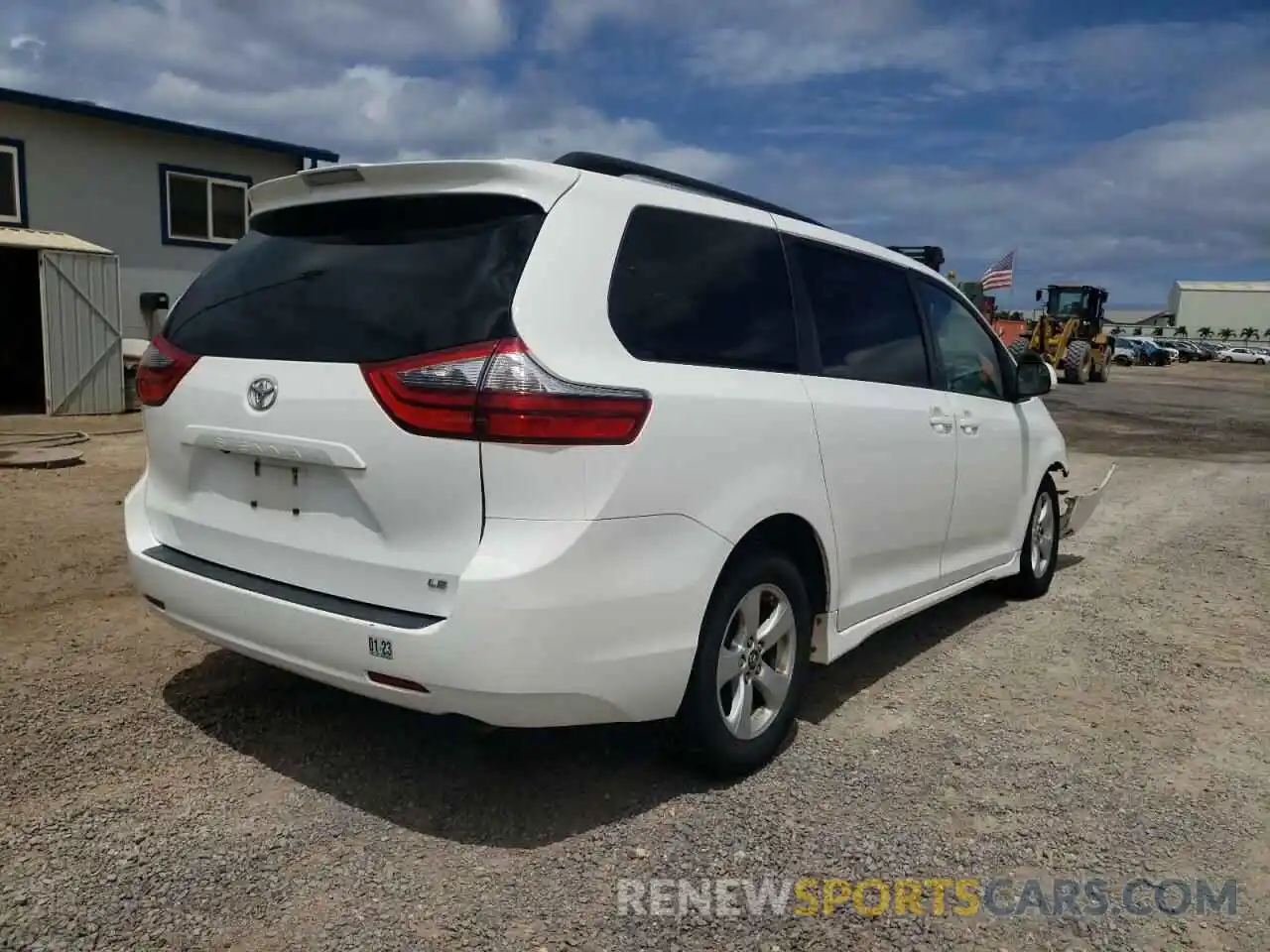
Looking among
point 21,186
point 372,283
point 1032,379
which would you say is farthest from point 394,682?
point 21,186

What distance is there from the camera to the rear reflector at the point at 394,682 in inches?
107

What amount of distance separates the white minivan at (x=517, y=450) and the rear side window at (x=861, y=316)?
31 mm

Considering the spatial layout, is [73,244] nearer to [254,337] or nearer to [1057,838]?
[254,337]

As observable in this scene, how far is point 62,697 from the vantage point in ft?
12.4

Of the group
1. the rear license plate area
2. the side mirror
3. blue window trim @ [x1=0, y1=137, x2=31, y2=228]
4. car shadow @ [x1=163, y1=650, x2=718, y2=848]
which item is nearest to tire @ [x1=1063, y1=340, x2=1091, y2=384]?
blue window trim @ [x1=0, y1=137, x2=31, y2=228]

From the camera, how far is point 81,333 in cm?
Result: 1342

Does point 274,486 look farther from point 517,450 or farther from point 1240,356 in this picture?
point 1240,356

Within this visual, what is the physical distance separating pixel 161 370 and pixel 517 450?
4.78ft

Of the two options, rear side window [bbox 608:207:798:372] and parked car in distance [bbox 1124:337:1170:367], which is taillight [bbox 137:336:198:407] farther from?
parked car in distance [bbox 1124:337:1170:367]

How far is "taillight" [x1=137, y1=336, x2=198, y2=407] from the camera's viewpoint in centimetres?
323

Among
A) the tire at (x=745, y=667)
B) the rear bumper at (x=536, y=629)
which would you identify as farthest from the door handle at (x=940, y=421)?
the rear bumper at (x=536, y=629)

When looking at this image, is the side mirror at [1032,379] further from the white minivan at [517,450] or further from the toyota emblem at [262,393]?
the toyota emblem at [262,393]

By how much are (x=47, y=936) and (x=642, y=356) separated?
209cm

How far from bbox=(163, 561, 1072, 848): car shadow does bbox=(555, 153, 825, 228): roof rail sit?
5.85ft
